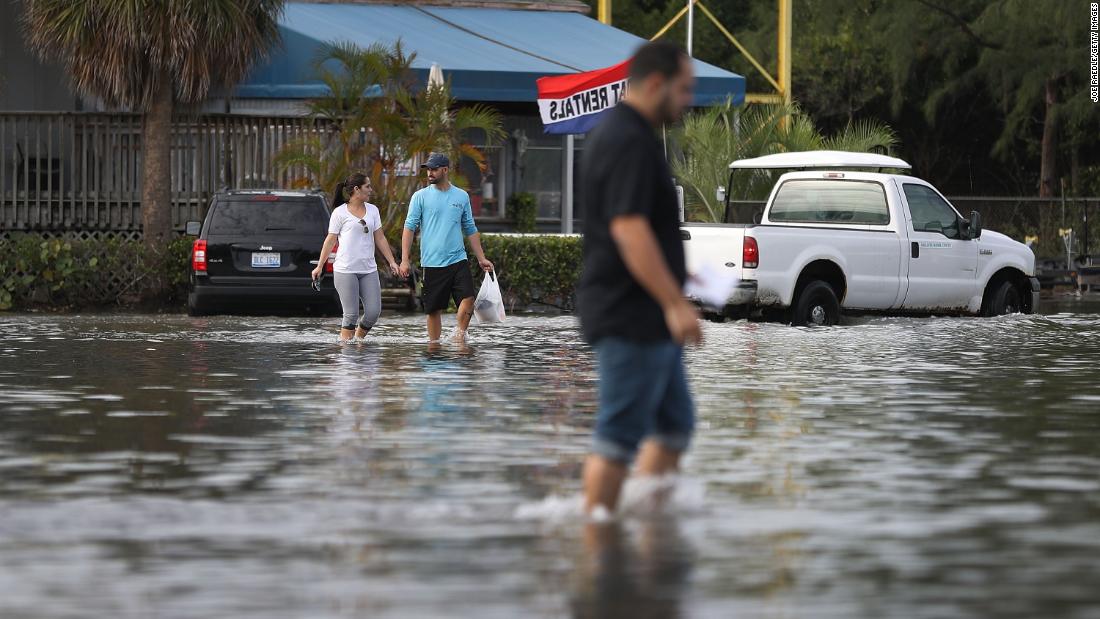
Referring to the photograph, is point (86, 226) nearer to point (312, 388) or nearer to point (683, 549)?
point (312, 388)

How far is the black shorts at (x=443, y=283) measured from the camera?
19.2 m

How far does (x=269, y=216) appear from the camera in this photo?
984 inches

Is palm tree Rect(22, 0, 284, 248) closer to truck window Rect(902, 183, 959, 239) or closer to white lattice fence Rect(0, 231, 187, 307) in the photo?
white lattice fence Rect(0, 231, 187, 307)

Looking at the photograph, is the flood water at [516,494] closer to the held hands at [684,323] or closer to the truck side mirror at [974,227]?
the held hands at [684,323]

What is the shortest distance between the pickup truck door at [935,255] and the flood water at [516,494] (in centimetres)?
704

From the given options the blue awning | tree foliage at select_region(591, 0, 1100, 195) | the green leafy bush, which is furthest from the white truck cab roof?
tree foliage at select_region(591, 0, 1100, 195)

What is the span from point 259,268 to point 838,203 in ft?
22.2

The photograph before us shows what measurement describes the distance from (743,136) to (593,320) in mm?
25669

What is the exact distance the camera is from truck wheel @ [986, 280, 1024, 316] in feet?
85.0

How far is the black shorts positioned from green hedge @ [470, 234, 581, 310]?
26.3 ft

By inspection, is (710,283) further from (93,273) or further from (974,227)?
(93,273)

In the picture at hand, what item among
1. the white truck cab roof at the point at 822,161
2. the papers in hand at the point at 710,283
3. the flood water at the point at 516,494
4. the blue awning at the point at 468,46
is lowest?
the flood water at the point at 516,494

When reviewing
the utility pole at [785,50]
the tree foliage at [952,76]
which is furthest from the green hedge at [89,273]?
the tree foliage at [952,76]

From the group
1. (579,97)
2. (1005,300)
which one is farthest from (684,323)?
(579,97)
